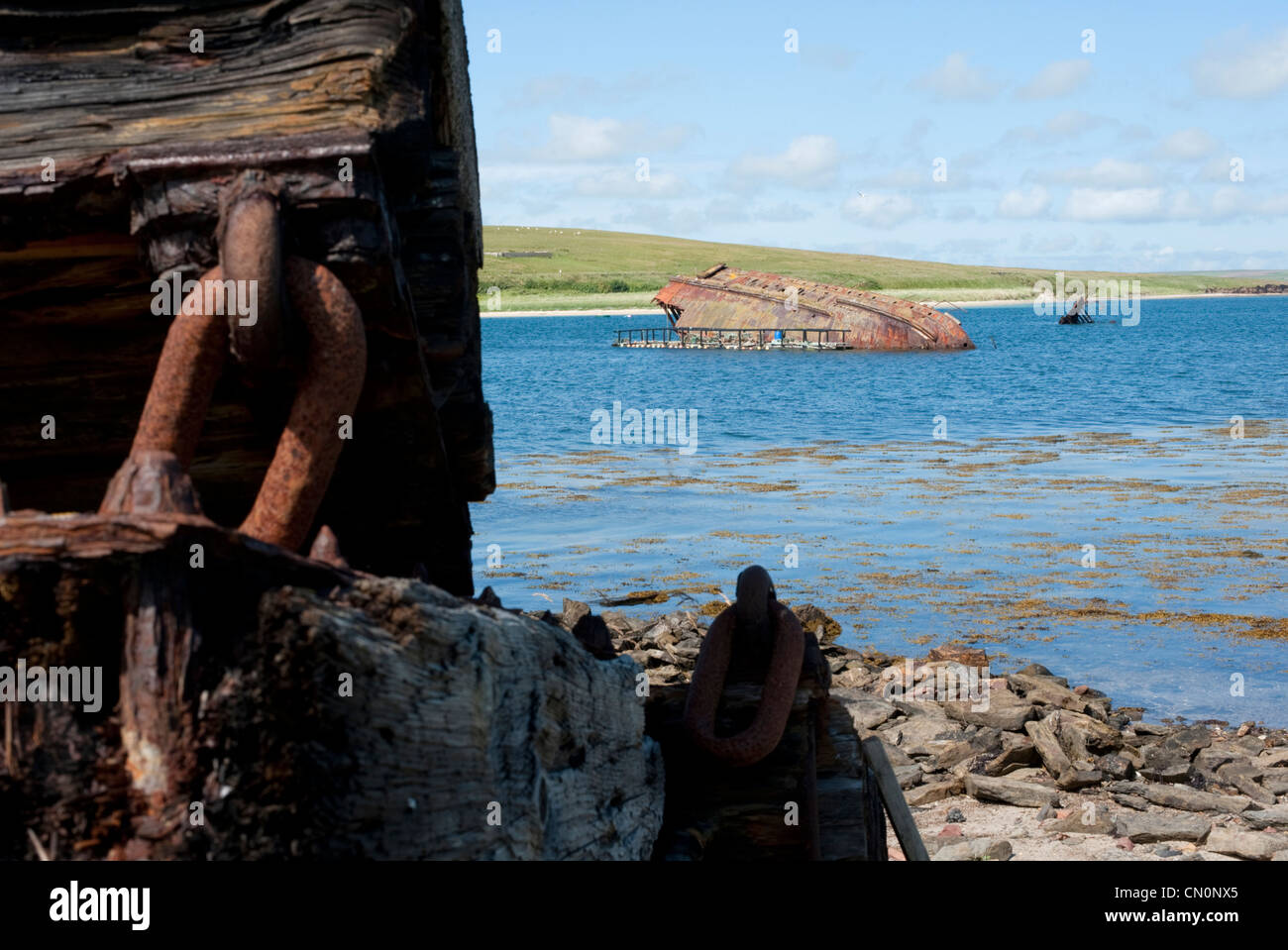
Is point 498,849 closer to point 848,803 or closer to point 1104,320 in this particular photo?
point 848,803

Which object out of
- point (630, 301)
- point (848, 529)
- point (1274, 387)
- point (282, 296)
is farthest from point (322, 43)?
point (630, 301)

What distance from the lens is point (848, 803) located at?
9.87 ft

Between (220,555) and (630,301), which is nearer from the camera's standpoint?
(220,555)

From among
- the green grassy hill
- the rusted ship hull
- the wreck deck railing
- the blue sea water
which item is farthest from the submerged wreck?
the green grassy hill

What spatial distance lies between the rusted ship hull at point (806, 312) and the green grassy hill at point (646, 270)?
55.6 meters

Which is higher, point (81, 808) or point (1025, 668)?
point (81, 808)

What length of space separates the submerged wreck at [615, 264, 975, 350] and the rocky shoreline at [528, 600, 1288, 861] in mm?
56418

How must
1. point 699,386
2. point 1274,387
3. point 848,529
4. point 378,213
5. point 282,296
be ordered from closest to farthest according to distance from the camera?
1. point 282,296
2. point 378,213
3. point 848,529
4. point 1274,387
5. point 699,386

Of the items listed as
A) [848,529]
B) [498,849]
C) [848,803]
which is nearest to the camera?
[498,849]

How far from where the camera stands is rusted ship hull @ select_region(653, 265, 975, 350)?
67.0m

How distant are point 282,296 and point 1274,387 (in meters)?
46.9

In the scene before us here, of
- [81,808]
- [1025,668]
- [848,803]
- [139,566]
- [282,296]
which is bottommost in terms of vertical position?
[1025,668]

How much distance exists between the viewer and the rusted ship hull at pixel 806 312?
67.0 m

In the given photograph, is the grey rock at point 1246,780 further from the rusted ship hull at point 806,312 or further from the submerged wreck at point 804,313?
the rusted ship hull at point 806,312
